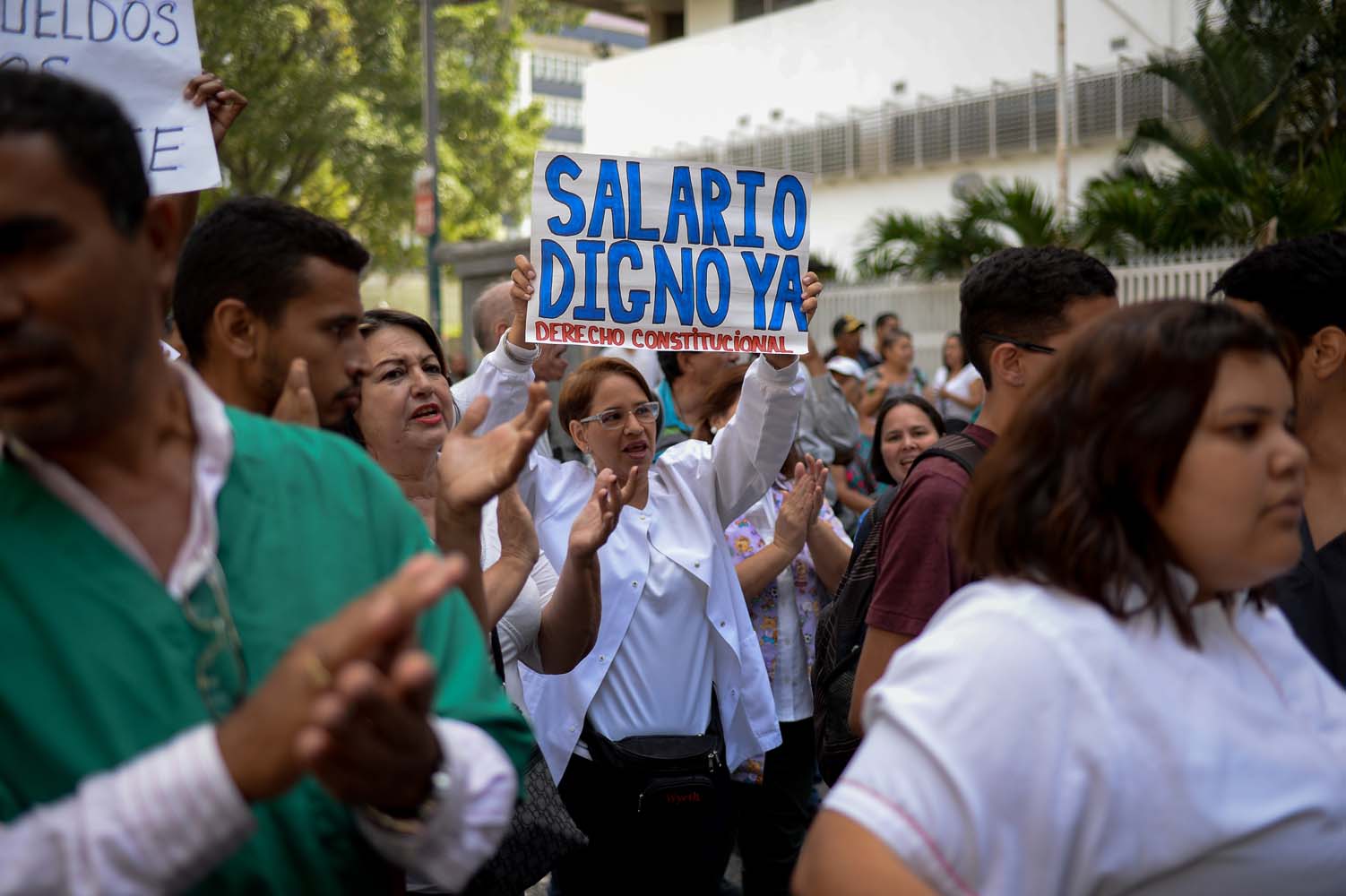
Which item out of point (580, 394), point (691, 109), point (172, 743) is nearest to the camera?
point (172, 743)

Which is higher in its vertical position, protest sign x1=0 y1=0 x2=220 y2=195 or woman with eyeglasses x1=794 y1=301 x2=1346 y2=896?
protest sign x1=0 y1=0 x2=220 y2=195

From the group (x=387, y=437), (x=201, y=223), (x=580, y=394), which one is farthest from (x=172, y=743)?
(x=580, y=394)

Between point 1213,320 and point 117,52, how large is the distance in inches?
137

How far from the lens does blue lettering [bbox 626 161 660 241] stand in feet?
15.9

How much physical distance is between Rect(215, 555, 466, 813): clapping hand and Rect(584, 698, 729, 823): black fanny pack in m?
2.70

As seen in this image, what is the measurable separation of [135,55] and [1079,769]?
144 inches

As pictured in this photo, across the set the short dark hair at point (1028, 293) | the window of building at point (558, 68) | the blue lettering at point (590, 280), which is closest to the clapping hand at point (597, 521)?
the short dark hair at point (1028, 293)

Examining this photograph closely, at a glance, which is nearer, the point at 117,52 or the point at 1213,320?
the point at 1213,320

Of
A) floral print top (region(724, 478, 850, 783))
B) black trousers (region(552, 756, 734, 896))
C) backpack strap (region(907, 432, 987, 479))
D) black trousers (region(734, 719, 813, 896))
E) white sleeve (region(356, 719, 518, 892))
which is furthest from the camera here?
floral print top (region(724, 478, 850, 783))

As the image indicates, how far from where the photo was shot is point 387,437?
11.8ft

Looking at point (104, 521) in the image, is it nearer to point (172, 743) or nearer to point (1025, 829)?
point (172, 743)

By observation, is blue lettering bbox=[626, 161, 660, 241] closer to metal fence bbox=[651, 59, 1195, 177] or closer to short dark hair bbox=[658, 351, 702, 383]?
short dark hair bbox=[658, 351, 702, 383]

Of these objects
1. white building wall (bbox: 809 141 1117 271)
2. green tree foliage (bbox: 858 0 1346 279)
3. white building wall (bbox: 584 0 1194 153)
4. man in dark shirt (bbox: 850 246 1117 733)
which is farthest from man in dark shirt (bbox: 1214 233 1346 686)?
white building wall (bbox: 584 0 1194 153)

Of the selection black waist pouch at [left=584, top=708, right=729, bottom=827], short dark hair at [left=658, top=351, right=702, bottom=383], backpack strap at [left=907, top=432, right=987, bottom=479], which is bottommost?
black waist pouch at [left=584, top=708, right=729, bottom=827]
